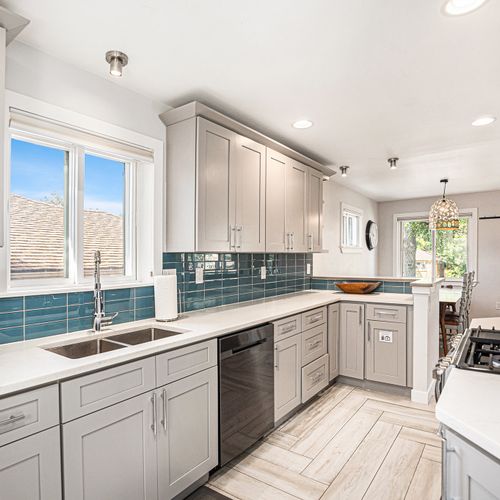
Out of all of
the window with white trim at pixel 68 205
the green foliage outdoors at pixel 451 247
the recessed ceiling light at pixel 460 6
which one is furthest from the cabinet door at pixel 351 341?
the green foliage outdoors at pixel 451 247

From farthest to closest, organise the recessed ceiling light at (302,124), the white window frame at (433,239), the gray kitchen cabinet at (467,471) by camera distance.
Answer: the white window frame at (433,239) < the recessed ceiling light at (302,124) < the gray kitchen cabinet at (467,471)

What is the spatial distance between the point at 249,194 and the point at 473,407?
6.98 feet

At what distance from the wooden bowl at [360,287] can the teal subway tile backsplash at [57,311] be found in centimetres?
226

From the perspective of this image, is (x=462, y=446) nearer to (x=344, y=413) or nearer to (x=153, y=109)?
(x=344, y=413)

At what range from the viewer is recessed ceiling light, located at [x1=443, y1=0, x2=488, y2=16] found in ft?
4.84

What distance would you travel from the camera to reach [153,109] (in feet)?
8.06

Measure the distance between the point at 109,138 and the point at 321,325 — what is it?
7.54 feet

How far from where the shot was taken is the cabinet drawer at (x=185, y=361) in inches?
68.2

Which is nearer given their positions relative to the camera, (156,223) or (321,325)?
(156,223)

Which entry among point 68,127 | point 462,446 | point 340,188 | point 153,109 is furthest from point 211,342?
point 340,188

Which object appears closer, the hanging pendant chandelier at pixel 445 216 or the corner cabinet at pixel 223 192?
the corner cabinet at pixel 223 192

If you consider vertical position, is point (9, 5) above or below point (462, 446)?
above

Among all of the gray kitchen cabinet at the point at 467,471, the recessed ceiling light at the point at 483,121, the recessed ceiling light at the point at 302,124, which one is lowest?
the gray kitchen cabinet at the point at 467,471

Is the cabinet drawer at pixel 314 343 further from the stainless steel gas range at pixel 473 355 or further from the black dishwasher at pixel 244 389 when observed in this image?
the stainless steel gas range at pixel 473 355
